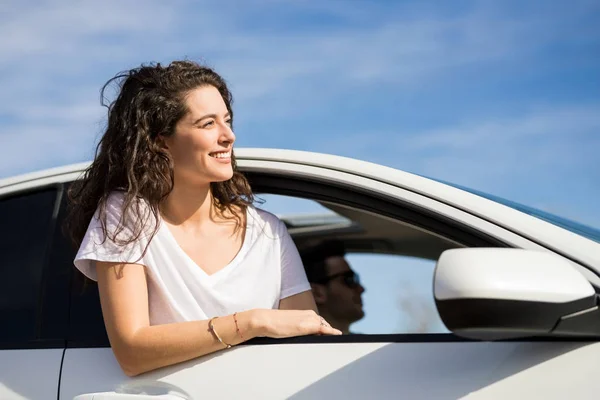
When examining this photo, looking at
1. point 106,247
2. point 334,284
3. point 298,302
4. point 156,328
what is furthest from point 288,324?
point 334,284

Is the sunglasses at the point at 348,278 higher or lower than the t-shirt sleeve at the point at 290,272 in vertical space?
higher

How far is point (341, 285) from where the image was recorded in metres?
3.50

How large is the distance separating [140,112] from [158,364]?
3.05 feet

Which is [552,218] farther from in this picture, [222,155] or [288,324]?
[222,155]

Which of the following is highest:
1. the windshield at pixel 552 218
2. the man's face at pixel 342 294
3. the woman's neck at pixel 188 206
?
the woman's neck at pixel 188 206

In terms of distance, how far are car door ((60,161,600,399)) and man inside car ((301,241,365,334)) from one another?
1.05m

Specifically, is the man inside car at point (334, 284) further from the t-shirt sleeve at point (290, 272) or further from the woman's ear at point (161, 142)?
the woman's ear at point (161, 142)

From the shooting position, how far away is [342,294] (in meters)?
3.48

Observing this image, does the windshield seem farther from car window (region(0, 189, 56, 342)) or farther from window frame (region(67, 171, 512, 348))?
car window (region(0, 189, 56, 342))

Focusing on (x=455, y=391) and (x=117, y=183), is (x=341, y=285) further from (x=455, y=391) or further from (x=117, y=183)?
(x=455, y=391)

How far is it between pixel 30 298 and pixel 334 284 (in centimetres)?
134

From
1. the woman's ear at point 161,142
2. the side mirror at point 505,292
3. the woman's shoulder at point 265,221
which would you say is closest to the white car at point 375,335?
the side mirror at point 505,292

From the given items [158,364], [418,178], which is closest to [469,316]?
[418,178]

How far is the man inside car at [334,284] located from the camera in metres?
3.41
